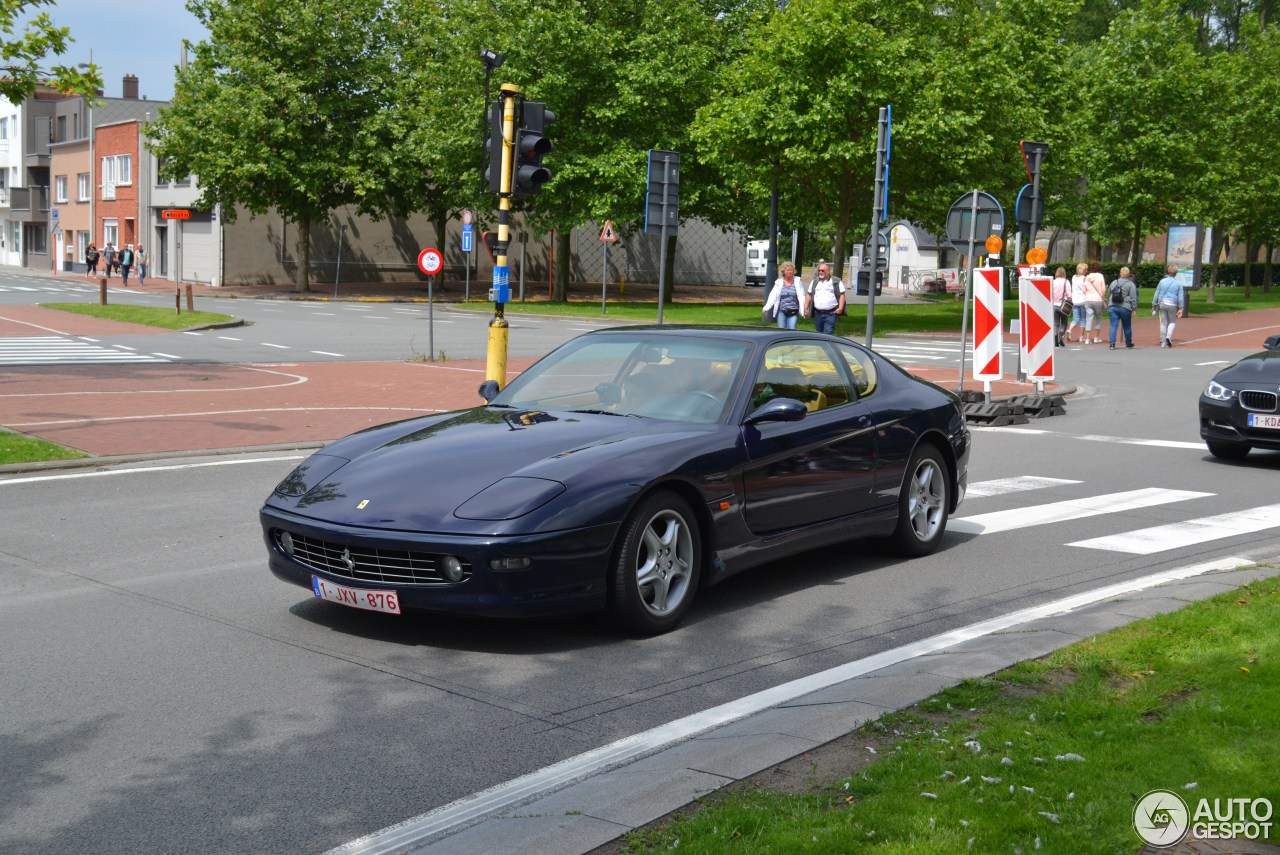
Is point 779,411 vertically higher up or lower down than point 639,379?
lower down

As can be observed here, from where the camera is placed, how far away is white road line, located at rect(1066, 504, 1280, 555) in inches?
357

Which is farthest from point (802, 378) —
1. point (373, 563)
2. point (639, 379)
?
point (373, 563)

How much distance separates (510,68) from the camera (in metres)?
46.6

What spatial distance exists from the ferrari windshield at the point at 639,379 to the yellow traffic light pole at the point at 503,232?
5.72 m

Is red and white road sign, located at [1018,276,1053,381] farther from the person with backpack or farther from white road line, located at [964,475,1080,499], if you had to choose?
the person with backpack

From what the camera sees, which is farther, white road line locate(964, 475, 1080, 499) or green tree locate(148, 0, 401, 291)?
green tree locate(148, 0, 401, 291)

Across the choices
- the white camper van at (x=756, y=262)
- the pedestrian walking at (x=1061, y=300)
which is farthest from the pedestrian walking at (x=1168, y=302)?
the white camper van at (x=756, y=262)

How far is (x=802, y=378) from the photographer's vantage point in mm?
7875

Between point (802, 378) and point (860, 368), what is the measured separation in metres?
0.70

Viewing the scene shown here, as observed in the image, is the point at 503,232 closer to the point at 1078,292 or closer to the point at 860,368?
the point at 860,368

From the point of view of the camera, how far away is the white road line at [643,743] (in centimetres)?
405

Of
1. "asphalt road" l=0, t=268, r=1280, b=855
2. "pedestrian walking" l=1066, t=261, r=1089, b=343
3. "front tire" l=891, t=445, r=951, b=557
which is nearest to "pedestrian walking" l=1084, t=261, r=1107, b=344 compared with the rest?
→ "pedestrian walking" l=1066, t=261, r=1089, b=343

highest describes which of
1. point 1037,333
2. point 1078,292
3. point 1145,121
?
point 1145,121

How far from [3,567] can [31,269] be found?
84.6 metres
